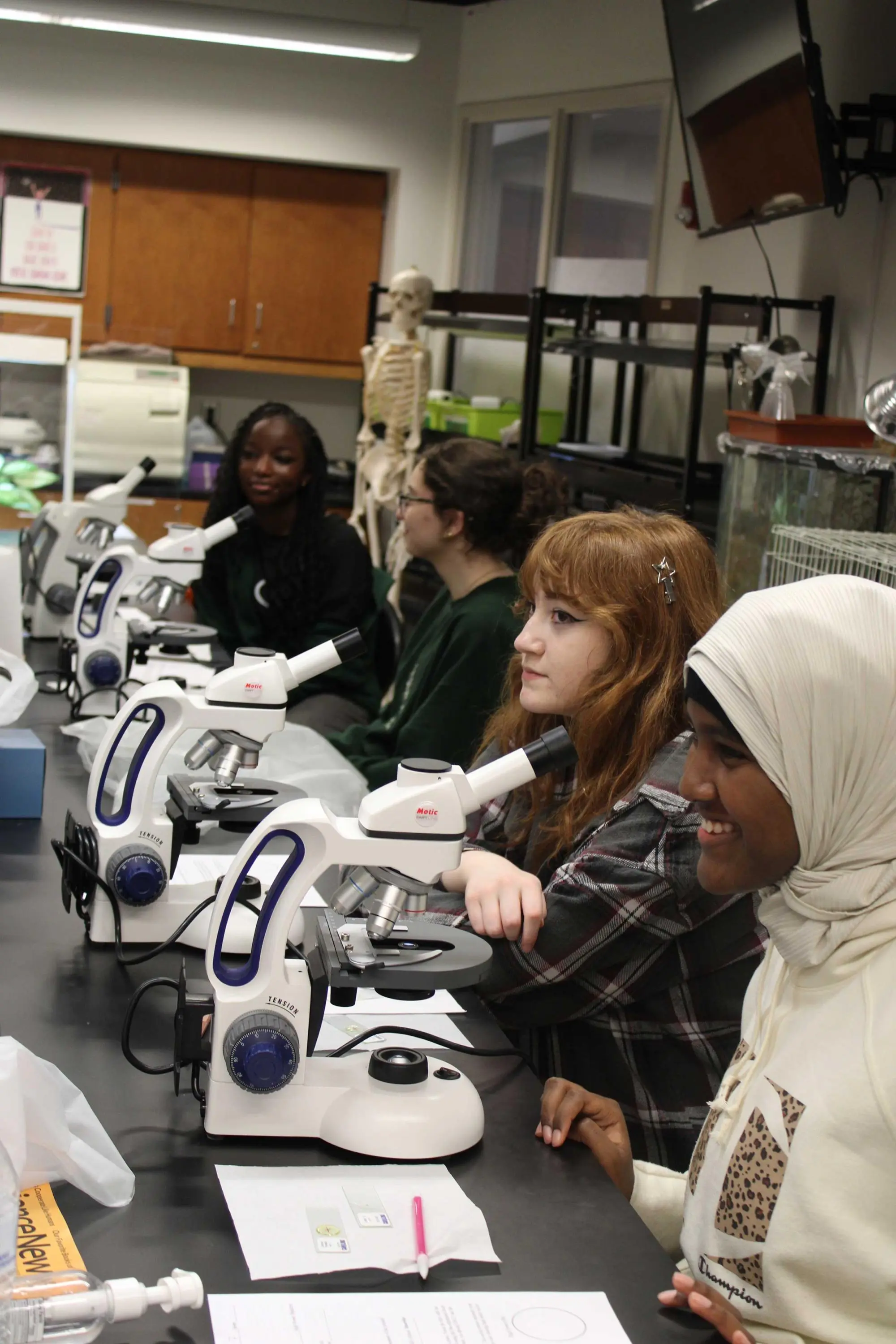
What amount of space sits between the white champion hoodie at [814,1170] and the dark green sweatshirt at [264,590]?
2.43m

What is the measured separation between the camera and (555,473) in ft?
10.2

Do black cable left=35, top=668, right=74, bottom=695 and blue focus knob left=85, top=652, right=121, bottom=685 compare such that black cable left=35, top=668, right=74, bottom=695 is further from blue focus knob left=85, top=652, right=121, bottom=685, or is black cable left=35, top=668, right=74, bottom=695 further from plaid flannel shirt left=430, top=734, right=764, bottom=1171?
plaid flannel shirt left=430, top=734, right=764, bottom=1171

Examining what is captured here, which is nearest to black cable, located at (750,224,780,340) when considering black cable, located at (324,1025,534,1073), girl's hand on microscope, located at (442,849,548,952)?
girl's hand on microscope, located at (442,849,548,952)

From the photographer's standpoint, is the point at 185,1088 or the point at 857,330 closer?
the point at 185,1088

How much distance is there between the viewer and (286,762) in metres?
2.47

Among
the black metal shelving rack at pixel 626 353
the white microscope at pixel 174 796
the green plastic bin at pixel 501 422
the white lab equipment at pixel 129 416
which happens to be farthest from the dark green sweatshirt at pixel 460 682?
the white lab equipment at pixel 129 416

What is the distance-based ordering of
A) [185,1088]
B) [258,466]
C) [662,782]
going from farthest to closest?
1. [258,466]
2. [662,782]
3. [185,1088]

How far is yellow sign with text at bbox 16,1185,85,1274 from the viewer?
3.35 ft

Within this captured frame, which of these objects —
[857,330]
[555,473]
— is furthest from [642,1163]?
[857,330]

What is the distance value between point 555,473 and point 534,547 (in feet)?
4.38

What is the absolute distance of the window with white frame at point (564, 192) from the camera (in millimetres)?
5352

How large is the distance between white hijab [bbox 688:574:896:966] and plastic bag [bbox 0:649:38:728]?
1.39 meters

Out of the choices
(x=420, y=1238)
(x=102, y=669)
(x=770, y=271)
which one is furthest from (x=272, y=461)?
(x=420, y=1238)

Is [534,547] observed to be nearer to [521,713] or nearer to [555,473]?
[521,713]
